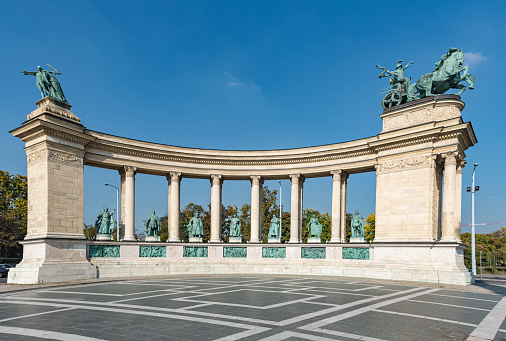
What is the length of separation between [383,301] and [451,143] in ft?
57.5

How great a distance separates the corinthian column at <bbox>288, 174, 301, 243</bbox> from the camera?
3888 centimetres

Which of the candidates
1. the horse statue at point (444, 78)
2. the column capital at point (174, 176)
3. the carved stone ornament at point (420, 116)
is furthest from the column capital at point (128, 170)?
the horse statue at point (444, 78)

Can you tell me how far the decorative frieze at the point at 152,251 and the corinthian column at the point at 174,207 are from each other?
1483 mm

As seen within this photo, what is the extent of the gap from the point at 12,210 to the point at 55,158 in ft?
134

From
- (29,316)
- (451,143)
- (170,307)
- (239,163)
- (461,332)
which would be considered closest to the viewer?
(461,332)

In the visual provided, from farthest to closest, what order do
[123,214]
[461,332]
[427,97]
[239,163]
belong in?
[239,163] → [123,214] → [427,97] → [461,332]

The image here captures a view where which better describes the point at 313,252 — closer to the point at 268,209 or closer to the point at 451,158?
the point at 451,158

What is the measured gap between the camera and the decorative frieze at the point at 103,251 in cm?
3278

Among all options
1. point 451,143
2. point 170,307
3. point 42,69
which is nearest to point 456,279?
point 451,143

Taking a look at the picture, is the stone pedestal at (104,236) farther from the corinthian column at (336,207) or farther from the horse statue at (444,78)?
the horse statue at (444,78)

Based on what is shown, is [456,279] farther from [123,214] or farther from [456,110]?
[123,214]

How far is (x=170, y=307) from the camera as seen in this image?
1656cm

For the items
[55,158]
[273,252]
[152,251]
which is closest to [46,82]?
[55,158]

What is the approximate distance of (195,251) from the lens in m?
38.8
